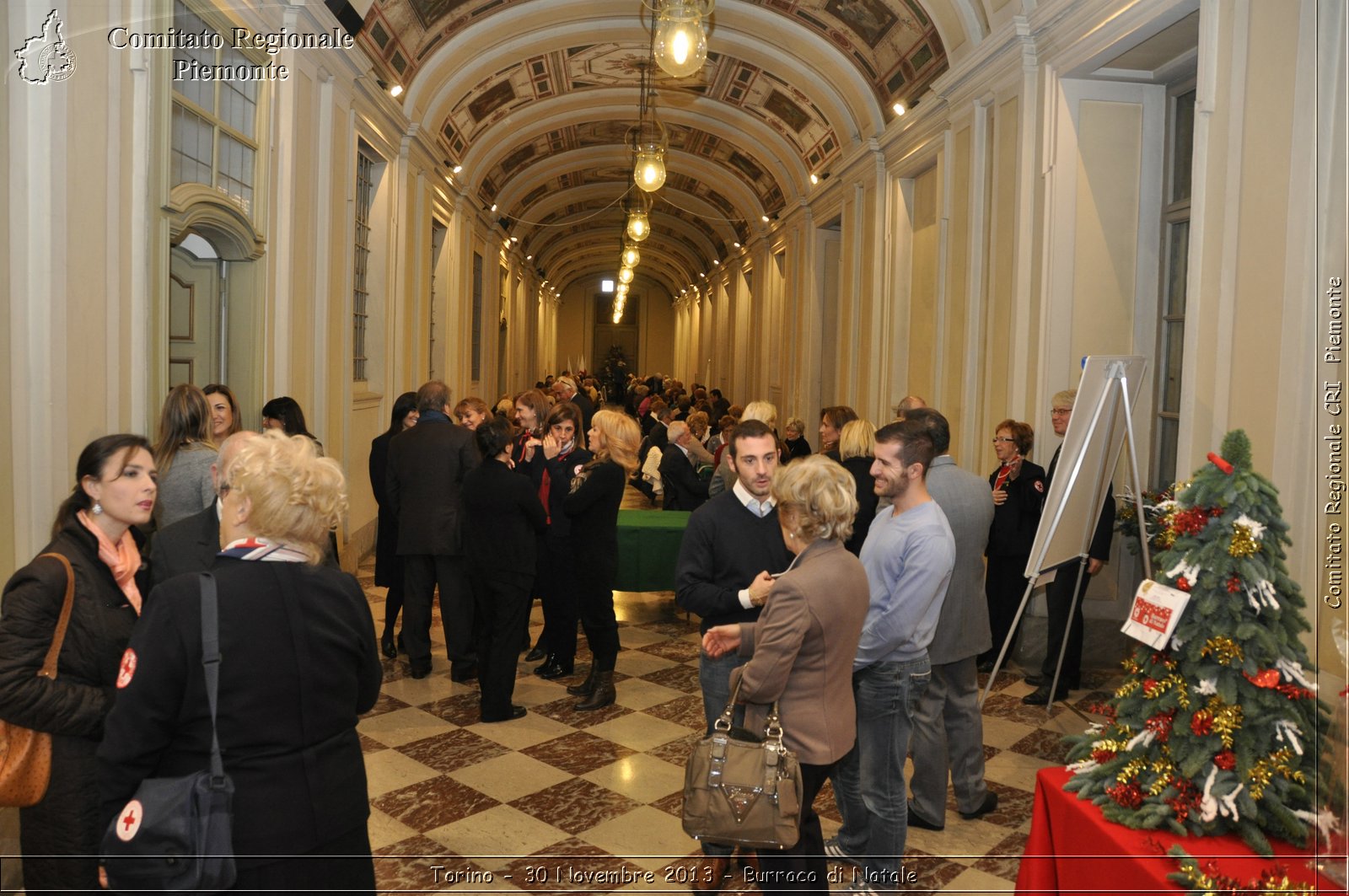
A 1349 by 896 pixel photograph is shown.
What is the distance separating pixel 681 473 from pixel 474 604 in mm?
2460

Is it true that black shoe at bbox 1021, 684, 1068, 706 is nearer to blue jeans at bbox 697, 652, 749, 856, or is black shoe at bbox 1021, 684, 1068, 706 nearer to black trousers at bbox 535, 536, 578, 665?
black trousers at bbox 535, 536, 578, 665

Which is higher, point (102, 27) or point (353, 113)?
point (353, 113)

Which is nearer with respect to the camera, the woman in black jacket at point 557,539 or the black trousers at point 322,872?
the black trousers at point 322,872

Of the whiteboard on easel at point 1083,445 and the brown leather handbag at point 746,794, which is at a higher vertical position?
the whiteboard on easel at point 1083,445

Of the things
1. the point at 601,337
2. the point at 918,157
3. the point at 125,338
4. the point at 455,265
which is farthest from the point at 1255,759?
the point at 601,337

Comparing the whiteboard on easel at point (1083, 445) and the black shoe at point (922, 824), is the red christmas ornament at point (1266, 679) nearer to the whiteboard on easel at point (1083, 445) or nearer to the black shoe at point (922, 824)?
the black shoe at point (922, 824)

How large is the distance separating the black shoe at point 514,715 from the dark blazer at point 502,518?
0.82 meters

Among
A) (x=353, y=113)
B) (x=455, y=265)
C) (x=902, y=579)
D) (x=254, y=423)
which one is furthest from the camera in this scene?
(x=455, y=265)

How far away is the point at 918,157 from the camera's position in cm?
1007

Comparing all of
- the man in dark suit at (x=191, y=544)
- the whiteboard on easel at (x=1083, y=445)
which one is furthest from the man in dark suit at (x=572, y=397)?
the man in dark suit at (x=191, y=544)

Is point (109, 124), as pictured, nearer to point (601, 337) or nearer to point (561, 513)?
point (561, 513)

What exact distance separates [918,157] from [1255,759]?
842 cm

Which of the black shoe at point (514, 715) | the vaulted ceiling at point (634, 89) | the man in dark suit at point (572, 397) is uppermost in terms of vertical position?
the vaulted ceiling at point (634, 89)

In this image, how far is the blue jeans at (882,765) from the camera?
3594 mm
